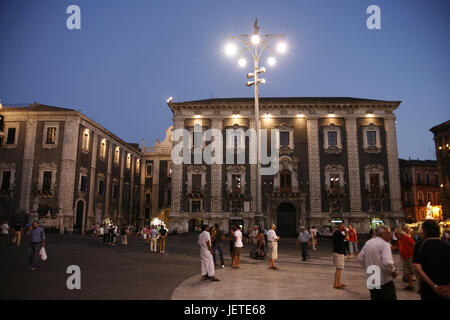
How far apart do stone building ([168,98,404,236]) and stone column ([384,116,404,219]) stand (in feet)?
0.33

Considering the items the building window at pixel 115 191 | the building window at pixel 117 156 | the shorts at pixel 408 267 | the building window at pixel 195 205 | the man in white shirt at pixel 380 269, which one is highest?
the building window at pixel 117 156

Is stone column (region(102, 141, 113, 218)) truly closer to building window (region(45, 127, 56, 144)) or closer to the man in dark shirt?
building window (region(45, 127, 56, 144))

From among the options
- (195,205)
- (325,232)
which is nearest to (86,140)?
(195,205)

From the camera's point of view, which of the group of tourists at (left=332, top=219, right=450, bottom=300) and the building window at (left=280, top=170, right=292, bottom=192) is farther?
the building window at (left=280, top=170, right=292, bottom=192)

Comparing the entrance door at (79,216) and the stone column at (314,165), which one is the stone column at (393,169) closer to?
the stone column at (314,165)

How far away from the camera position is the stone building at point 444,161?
138ft

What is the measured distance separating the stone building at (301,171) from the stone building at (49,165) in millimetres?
10146

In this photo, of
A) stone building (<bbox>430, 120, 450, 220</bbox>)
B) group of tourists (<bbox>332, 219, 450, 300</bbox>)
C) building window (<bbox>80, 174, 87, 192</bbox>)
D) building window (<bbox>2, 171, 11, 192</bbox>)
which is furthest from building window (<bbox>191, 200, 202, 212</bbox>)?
group of tourists (<bbox>332, 219, 450, 300</bbox>)

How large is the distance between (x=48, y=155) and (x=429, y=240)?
38781 millimetres

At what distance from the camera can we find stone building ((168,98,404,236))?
3722cm

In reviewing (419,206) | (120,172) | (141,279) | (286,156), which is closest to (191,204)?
(286,156)

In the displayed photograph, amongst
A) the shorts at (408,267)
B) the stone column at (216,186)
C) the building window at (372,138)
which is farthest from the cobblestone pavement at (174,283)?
the building window at (372,138)

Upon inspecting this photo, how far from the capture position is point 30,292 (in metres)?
7.83

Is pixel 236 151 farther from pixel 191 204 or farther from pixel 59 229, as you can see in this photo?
pixel 59 229
